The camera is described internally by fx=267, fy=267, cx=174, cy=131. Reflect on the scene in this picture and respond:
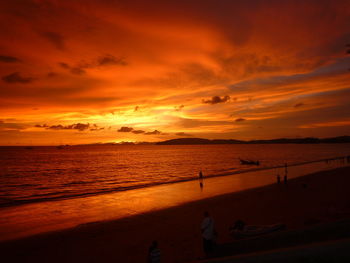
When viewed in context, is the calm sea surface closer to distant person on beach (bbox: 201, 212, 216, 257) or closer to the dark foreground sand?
the dark foreground sand

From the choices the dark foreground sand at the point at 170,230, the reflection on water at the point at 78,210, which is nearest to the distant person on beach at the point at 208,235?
the dark foreground sand at the point at 170,230

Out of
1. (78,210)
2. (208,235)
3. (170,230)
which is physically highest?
(208,235)

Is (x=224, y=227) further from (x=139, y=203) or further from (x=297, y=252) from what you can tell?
(x=297, y=252)

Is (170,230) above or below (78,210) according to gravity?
above

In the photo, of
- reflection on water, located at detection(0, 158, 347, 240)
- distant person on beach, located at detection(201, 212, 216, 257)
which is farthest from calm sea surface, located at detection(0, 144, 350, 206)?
distant person on beach, located at detection(201, 212, 216, 257)

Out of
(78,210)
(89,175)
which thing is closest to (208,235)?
(78,210)

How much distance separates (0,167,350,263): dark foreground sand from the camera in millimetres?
13797

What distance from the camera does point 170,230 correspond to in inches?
674

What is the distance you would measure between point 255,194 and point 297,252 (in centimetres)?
2765

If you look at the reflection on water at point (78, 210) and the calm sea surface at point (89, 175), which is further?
the calm sea surface at point (89, 175)

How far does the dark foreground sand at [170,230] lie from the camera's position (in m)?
13.8

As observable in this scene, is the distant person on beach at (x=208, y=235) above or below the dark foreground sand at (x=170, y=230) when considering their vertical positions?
above

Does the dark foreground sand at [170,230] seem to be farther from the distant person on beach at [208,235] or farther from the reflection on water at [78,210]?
the reflection on water at [78,210]

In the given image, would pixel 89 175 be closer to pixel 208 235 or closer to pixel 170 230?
pixel 170 230
